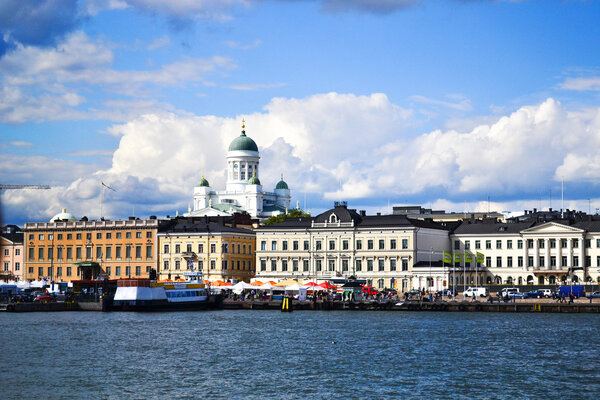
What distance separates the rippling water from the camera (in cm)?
4581

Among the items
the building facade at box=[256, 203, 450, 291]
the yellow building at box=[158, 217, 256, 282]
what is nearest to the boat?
the building facade at box=[256, 203, 450, 291]

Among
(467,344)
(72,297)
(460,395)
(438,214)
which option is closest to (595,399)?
(460,395)

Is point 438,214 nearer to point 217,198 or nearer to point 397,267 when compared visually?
point 217,198

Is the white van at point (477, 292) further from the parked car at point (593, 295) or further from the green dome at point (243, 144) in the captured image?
the green dome at point (243, 144)

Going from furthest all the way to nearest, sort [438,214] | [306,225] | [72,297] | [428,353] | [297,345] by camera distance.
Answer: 1. [438,214]
2. [306,225]
3. [72,297]
4. [297,345]
5. [428,353]

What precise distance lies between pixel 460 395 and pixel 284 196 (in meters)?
154

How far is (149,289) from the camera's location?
102125 mm

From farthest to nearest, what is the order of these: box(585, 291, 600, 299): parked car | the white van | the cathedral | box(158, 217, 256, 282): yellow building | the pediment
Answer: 1. the cathedral
2. box(158, 217, 256, 282): yellow building
3. the pediment
4. the white van
5. box(585, 291, 600, 299): parked car

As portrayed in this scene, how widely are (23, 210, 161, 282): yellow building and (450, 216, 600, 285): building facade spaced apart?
4461 cm

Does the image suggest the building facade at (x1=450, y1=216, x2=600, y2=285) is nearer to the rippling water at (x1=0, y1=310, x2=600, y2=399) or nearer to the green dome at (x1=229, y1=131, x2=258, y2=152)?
the rippling water at (x1=0, y1=310, x2=600, y2=399)

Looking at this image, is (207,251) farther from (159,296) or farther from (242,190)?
(242,190)

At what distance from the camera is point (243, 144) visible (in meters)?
190

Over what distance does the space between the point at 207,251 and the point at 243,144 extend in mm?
54947

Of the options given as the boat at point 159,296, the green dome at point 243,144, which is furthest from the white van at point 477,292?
the green dome at point 243,144
